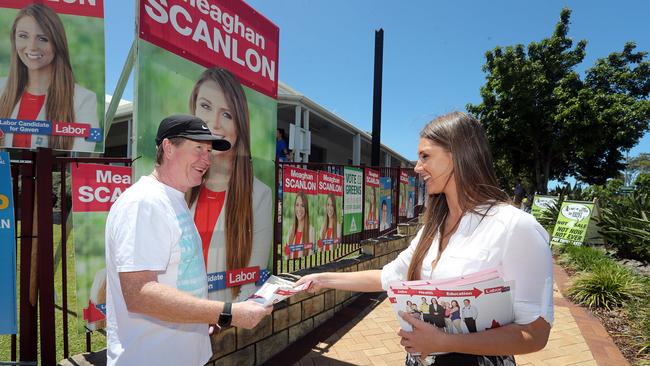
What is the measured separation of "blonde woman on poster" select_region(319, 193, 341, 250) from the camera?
5.03 metres

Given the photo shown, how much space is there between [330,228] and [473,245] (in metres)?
3.74

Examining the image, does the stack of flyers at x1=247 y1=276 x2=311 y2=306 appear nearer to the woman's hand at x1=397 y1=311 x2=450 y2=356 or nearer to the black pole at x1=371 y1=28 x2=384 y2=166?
the woman's hand at x1=397 y1=311 x2=450 y2=356

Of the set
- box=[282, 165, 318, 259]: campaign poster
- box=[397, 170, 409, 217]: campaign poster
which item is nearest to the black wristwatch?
box=[282, 165, 318, 259]: campaign poster

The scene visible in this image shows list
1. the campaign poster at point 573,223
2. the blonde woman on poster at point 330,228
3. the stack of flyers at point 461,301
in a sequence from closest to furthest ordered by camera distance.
Result: the stack of flyers at point 461,301
the blonde woman on poster at point 330,228
the campaign poster at point 573,223

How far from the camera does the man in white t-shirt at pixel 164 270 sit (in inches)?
56.5

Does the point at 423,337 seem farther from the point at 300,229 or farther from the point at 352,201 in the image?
the point at 352,201

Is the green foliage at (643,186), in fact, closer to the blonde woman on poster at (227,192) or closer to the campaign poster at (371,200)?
the campaign poster at (371,200)

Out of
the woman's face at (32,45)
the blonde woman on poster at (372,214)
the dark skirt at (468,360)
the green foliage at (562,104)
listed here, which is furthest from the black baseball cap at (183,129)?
the green foliage at (562,104)

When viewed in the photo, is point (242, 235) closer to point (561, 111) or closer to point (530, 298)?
point (530, 298)

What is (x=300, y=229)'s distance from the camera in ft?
14.8

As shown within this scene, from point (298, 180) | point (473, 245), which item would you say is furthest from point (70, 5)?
point (473, 245)

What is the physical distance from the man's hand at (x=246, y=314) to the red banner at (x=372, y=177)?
4947mm

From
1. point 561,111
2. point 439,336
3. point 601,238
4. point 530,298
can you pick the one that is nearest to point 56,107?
point 439,336

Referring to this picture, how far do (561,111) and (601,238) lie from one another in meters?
13.1
